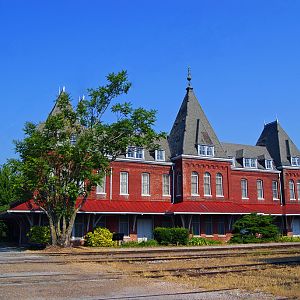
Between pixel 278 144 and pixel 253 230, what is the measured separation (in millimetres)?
14768

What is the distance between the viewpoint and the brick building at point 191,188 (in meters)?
35.5

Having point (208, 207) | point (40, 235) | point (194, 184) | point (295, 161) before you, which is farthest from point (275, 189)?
point (40, 235)

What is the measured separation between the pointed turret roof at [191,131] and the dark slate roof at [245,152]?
11.6 ft

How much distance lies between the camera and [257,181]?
44.0 meters

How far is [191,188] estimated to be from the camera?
3841 centimetres

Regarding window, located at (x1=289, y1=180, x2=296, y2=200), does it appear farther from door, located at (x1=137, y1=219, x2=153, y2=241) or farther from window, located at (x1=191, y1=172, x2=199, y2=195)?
door, located at (x1=137, y1=219, x2=153, y2=241)

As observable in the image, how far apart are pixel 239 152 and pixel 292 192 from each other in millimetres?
7566

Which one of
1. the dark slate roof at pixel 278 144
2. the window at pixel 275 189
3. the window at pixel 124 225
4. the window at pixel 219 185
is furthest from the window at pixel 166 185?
the dark slate roof at pixel 278 144

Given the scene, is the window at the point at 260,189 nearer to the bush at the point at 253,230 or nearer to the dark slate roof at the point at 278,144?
the dark slate roof at the point at 278,144

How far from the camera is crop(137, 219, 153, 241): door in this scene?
121 ft

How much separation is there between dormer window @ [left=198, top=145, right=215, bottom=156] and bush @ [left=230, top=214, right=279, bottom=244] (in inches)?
277

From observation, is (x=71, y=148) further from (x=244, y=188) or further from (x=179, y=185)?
(x=244, y=188)

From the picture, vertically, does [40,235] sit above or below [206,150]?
below

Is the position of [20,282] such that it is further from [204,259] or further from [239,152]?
[239,152]
